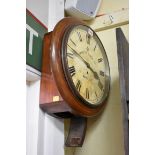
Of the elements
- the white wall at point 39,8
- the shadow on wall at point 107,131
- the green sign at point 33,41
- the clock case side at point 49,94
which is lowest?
the shadow on wall at point 107,131

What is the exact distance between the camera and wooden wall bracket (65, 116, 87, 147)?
4.06 ft

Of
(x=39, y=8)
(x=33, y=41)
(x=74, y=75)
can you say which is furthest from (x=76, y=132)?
(x=39, y=8)

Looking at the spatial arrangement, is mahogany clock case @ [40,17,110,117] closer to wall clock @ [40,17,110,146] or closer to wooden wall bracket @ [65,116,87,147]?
wall clock @ [40,17,110,146]

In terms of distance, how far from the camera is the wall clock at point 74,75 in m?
1.09

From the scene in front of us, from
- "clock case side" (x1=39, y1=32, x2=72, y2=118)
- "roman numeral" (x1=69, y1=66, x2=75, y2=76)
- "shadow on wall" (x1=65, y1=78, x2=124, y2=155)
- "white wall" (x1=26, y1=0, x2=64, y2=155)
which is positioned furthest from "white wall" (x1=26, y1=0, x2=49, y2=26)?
"shadow on wall" (x1=65, y1=78, x2=124, y2=155)

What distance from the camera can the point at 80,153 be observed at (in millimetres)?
1410

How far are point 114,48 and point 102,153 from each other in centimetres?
60

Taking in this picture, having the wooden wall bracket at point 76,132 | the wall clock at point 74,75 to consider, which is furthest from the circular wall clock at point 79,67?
the wooden wall bracket at point 76,132

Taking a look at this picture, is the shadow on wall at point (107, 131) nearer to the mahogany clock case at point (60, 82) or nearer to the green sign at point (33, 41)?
the mahogany clock case at point (60, 82)

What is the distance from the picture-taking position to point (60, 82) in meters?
1.07
